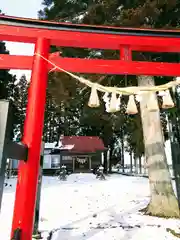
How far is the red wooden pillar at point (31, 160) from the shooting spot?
2498 mm

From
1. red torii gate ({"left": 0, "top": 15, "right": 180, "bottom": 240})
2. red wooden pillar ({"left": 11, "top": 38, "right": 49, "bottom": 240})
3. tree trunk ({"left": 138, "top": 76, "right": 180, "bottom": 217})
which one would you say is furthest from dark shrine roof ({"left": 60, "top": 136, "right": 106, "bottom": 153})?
red wooden pillar ({"left": 11, "top": 38, "right": 49, "bottom": 240})

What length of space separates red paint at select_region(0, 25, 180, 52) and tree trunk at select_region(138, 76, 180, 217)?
6.24 ft

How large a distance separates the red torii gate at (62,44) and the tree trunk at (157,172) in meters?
1.93

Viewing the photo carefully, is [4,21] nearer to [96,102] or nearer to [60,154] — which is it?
[96,102]

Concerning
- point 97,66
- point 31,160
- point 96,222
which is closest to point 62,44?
point 97,66

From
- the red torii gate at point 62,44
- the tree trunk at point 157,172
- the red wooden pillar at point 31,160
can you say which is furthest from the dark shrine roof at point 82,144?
the red wooden pillar at point 31,160

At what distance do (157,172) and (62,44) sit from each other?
14.9ft

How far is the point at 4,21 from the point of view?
12.4ft

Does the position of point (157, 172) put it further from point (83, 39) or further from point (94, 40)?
point (83, 39)

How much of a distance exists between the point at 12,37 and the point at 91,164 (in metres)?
22.3

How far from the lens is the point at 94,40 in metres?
4.05

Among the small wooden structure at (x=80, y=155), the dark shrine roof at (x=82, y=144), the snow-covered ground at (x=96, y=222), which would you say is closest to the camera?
the snow-covered ground at (x=96, y=222)

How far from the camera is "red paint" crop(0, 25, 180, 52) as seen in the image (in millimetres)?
3789

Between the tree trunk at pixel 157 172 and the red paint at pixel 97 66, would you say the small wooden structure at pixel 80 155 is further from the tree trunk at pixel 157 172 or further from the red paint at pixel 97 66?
the red paint at pixel 97 66
